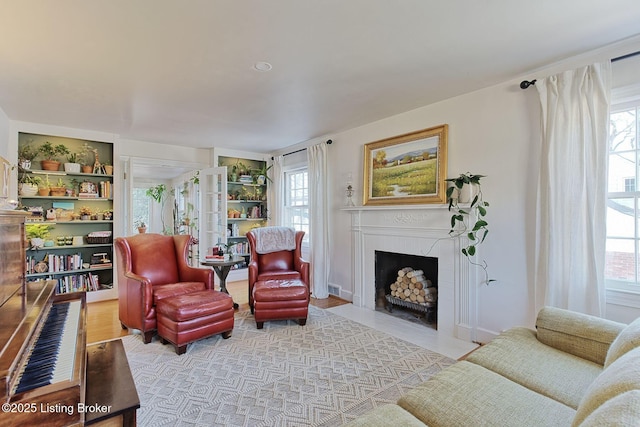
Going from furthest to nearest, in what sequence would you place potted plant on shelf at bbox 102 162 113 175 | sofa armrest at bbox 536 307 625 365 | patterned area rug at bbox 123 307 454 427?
potted plant on shelf at bbox 102 162 113 175
patterned area rug at bbox 123 307 454 427
sofa armrest at bbox 536 307 625 365

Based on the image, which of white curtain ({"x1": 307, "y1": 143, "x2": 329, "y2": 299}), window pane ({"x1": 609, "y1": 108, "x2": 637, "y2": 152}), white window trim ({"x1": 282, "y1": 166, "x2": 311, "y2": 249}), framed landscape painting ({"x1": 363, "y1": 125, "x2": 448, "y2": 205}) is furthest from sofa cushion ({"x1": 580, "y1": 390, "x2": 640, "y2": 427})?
white window trim ({"x1": 282, "y1": 166, "x2": 311, "y2": 249})

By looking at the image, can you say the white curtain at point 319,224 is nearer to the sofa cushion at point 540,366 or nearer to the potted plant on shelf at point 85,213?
the sofa cushion at point 540,366

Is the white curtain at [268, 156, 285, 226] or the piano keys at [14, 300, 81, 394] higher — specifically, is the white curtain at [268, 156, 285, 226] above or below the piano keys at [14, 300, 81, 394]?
above

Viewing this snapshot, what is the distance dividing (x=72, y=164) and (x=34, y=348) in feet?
13.4

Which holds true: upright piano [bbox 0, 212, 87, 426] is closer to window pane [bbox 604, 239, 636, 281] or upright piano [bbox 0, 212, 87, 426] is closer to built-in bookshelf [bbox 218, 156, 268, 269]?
window pane [bbox 604, 239, 636, 281]

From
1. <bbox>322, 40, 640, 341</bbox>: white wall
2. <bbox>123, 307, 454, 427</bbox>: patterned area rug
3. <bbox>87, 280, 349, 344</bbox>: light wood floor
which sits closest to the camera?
<bbox>123, 307, 454, 427</bbox>: patterned area rug

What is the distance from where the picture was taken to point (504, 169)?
2791mm

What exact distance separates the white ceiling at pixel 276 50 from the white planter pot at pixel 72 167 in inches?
31.3

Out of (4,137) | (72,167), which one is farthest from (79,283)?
(4,137)

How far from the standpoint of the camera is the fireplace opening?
3518 mm

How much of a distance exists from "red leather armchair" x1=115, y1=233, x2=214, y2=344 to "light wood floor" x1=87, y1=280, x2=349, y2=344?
166 millimetres

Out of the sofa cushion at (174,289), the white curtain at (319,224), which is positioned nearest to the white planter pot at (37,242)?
the sofa cushion at (174,289)

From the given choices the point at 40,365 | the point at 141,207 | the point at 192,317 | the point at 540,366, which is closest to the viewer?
the point at 40,365

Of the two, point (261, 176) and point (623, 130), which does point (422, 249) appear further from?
point (261, 176)
